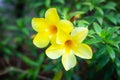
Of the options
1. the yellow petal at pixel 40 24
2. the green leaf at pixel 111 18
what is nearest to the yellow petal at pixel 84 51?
the yellow petal at pixel 40 24

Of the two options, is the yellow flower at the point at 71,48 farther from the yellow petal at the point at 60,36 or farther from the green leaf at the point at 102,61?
the green leaf at the point at 102,61

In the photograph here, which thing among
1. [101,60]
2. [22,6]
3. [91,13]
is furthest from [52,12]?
[22,6]

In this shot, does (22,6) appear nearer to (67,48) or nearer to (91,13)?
(91,13)

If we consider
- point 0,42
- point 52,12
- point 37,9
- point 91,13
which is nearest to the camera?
point 52,12

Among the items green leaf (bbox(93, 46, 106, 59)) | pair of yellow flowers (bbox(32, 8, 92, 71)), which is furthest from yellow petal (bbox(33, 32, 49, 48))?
green leaf (bbox(93, 46, 106, 59))

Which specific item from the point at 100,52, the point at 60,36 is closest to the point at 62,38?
the point at 60,36

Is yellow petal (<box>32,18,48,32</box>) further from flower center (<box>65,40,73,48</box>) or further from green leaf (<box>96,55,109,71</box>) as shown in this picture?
green leaf (<box>96,55,109,71</box>)
